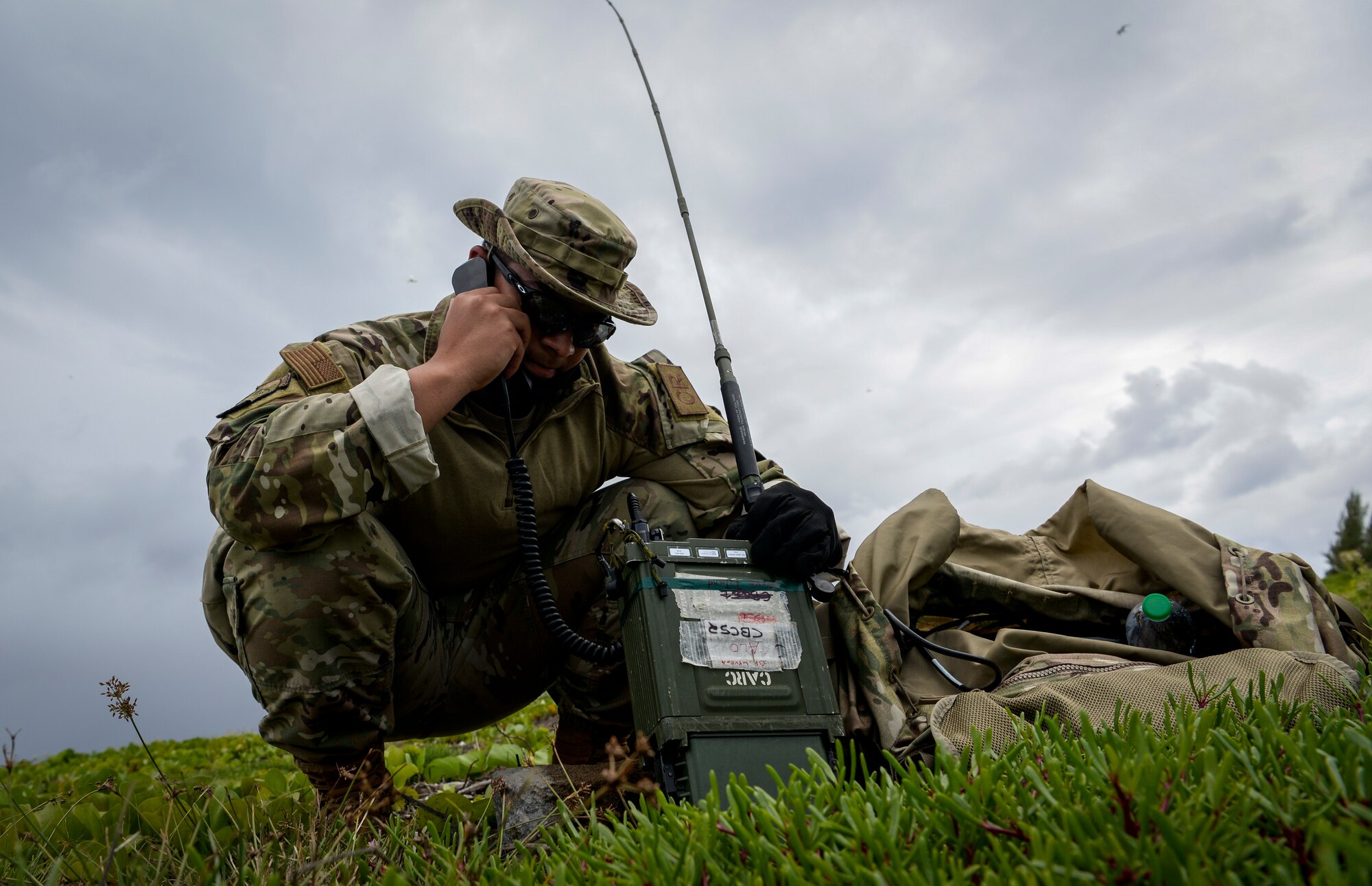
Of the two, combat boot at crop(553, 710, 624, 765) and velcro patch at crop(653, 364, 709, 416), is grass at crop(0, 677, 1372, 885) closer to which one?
combat boot at crop(553, 710, 624, 765)

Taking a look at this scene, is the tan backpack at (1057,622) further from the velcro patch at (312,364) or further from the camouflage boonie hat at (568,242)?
the velcro patch at (312,364)

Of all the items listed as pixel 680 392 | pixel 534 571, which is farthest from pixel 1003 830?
pixel 680 392

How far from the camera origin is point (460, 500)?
291 cm

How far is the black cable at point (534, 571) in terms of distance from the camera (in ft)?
8.29

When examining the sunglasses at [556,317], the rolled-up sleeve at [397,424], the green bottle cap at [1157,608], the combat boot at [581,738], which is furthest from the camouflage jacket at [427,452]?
the green bottle cap at [1157,608]

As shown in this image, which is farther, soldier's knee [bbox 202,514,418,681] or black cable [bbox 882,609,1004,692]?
black cable [bbox 882,609,1004,692]

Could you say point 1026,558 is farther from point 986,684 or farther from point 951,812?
point 951,812

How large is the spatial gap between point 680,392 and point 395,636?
4.08 feet

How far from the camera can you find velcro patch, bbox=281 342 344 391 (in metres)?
2.59

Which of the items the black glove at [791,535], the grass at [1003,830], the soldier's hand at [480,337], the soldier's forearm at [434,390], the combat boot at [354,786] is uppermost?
the soldier's hand at [480,337]

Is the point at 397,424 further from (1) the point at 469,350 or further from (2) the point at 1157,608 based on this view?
(2) the point at 1157,608

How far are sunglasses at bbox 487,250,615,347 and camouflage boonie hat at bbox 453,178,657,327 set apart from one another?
0.04 m


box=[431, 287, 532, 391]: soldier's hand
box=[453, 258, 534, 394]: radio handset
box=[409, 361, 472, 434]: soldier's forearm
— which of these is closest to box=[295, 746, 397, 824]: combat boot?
box=[409, 361, 472, 434]: soldier's forearm

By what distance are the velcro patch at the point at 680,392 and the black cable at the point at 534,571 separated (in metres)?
0.59
